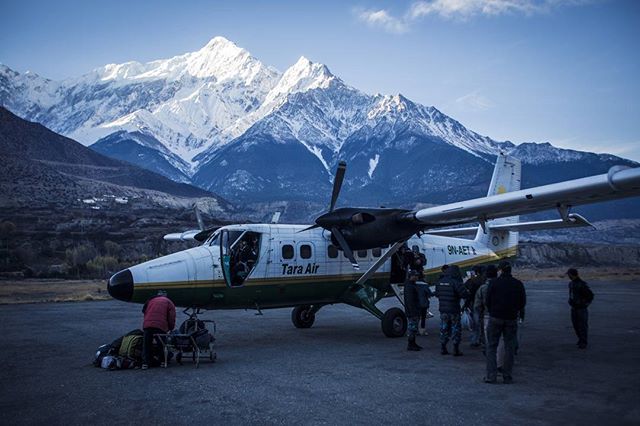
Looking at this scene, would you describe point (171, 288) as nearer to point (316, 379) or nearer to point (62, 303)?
point (316, 379)

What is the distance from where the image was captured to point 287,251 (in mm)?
16328

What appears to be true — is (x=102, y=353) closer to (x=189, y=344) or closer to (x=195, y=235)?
(x=189, y=344)

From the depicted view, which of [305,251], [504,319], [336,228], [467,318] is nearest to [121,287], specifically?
[305,251]

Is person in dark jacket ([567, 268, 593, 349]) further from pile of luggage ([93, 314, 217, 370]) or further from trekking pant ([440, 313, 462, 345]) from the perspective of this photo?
pile of luggage ([93, 314, 217, 370])

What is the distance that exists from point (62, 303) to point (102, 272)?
23059 mm

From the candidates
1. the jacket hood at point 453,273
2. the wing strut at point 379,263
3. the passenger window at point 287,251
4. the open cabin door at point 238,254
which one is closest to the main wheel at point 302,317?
the wing strut at point 379,263

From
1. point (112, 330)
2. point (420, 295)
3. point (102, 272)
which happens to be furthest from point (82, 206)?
point (420, 295)

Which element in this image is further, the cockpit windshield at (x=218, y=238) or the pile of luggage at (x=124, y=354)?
the cockpit windshield at (x=218, y=238)

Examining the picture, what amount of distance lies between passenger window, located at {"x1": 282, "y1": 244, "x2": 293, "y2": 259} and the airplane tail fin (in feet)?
28.6

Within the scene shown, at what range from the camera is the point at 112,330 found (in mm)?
17625

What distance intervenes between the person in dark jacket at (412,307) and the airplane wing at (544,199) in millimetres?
2199

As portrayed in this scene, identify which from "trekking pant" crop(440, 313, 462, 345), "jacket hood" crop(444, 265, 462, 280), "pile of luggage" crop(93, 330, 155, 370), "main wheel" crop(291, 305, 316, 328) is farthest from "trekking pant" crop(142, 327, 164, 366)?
"main wheel" crop(291, 305, 316, 328)

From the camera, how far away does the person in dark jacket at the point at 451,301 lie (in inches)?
506

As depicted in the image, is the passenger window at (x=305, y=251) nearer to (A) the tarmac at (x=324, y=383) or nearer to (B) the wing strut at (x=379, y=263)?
(B) the wing strut at (x=379, y=263)
